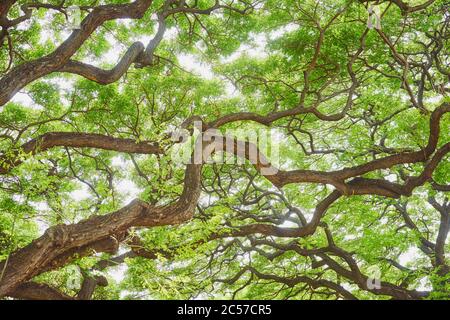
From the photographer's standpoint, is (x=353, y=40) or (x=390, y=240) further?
(x=390, y=240)

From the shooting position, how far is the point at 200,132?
5.49 meters

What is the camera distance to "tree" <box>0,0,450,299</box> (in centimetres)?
496

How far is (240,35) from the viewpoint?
23.0 feet

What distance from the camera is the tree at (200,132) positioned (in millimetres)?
4957

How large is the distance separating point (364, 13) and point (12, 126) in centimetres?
524

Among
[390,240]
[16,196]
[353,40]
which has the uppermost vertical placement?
[353,40]

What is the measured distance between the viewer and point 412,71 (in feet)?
24.9
